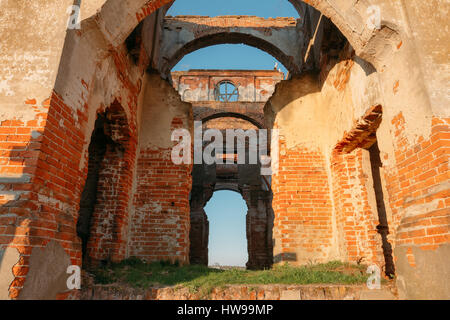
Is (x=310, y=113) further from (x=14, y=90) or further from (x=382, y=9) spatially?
(x=14, y=90)

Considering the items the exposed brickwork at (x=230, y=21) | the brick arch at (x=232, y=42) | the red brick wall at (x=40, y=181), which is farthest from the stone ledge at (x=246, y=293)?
the exposed brickwork at (x=230, y=21)

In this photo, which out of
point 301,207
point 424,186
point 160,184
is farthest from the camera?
point 160,184

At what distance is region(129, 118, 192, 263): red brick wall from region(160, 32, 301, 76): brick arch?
10.4ft

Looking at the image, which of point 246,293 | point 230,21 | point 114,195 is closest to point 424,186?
point 246,293

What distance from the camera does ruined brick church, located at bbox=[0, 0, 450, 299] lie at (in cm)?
296

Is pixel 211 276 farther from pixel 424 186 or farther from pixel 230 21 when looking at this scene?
pixel 230 21

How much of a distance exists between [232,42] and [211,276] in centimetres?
723

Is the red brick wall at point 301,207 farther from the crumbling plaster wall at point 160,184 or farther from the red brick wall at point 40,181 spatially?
the red brick wall at point 40,181

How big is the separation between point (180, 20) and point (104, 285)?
24.9 ft

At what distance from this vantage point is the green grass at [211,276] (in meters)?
4.18

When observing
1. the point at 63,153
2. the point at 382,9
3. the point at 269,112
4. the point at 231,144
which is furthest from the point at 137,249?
the point at 231,144

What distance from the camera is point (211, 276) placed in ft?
15.1

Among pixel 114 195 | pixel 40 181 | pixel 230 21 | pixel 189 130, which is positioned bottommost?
pixel 40 181

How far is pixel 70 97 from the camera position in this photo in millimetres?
3512
